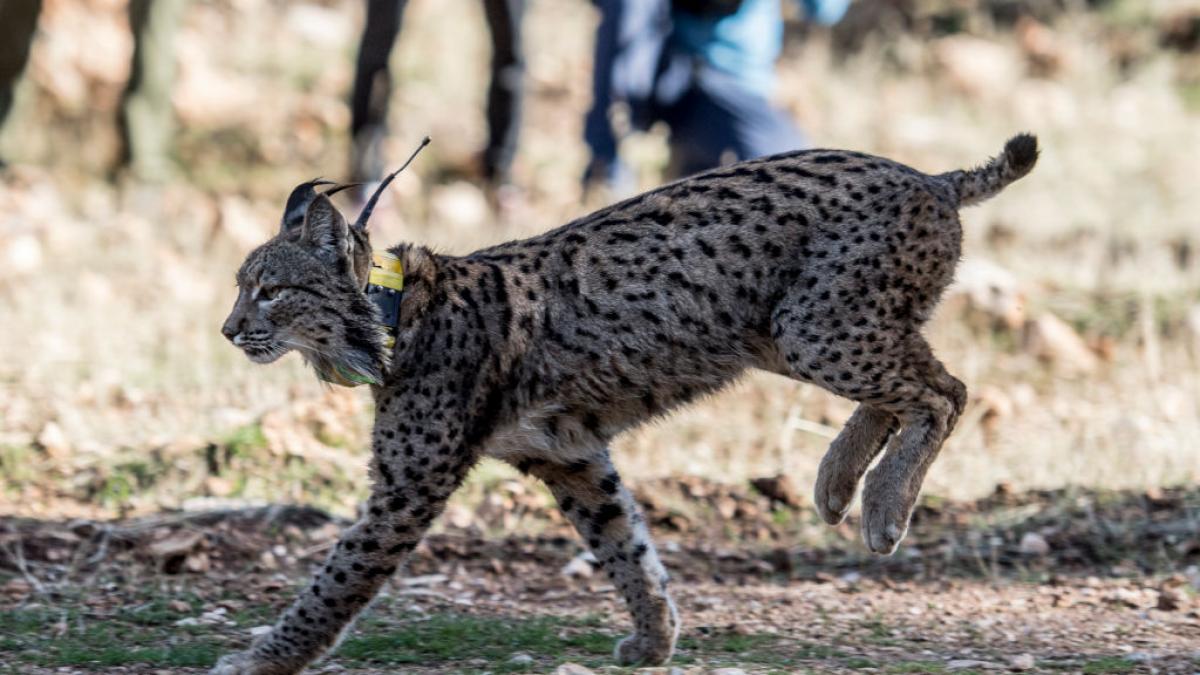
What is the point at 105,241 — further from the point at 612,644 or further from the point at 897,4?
the point at 897,4

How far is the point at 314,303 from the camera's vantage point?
5473 millimetres

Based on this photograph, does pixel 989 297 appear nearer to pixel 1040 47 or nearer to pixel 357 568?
pixel 357 568

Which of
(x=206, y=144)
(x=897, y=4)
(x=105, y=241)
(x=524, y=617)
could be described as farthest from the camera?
(x=897, y=4)

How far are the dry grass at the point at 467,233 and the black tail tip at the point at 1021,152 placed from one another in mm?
1578

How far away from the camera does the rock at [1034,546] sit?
6.94m

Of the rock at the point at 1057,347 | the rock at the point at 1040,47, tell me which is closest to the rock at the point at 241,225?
the rock at the point at 1057,347

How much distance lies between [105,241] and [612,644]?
249 inches

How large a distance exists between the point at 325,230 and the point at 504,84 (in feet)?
23.4

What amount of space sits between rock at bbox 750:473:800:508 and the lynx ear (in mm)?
2871

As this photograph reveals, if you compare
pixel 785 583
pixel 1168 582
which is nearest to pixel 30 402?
pixel 785 583

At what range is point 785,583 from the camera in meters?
6.68

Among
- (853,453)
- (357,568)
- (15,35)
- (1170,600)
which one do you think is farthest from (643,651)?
(15,35)

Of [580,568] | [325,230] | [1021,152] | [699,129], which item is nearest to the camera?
[325,230]

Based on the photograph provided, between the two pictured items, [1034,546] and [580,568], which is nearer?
[580,568]
